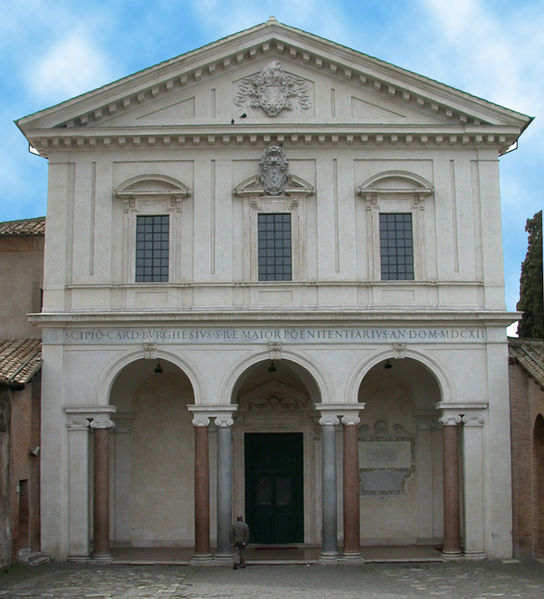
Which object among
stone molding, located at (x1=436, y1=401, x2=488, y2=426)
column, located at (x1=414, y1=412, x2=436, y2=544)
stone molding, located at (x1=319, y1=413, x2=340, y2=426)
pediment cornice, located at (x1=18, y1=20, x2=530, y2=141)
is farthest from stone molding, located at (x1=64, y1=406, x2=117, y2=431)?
column, located at (x1=414, y1=412, x2=436, y2=544)

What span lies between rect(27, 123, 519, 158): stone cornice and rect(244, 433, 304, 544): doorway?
8553 mm

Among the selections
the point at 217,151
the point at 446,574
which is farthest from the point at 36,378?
the point at 446,574

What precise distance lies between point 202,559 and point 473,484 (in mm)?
7080

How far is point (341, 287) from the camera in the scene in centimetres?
2555

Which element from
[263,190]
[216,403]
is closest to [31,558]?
[216,403]

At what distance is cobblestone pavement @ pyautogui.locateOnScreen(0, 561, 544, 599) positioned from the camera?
65.3 feet

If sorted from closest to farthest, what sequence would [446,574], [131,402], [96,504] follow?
[446,574] < [96,504] < [131,402]

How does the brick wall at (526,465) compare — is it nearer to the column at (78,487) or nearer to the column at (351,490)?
the column at (351,490)

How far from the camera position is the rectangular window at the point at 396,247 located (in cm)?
2584

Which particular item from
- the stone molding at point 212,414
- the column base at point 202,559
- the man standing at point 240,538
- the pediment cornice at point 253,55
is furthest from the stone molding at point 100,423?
the pediment cornice at point 253,55

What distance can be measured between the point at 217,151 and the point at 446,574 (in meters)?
12.2

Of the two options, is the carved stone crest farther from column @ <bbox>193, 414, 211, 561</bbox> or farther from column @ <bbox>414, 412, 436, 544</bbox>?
column @ <bbox>414, 412, 436, 544</bbox>

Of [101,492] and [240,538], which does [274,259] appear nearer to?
[240,538]

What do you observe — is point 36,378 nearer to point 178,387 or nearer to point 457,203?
point 178,387
